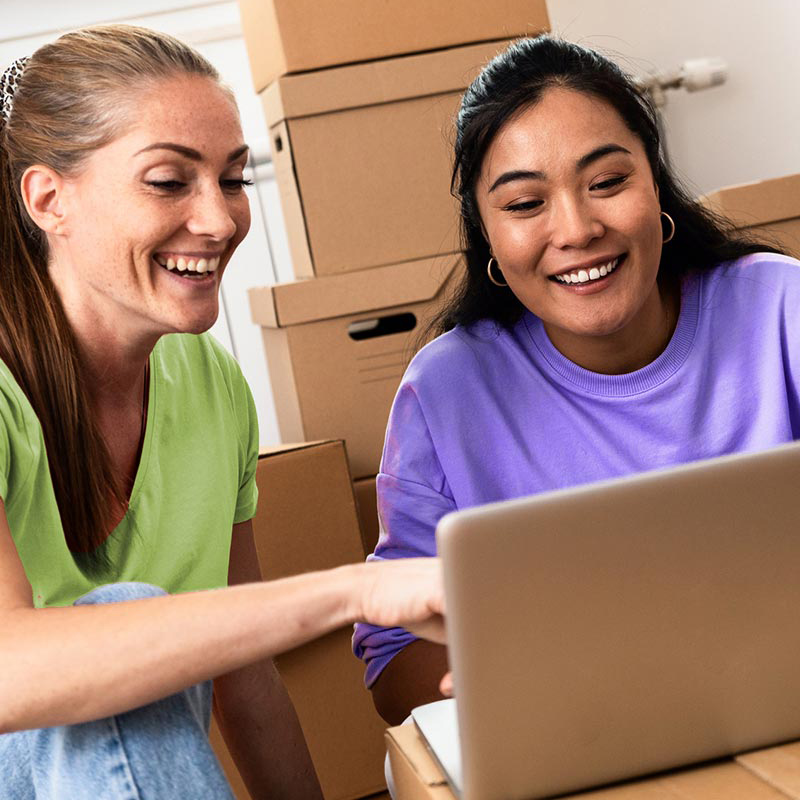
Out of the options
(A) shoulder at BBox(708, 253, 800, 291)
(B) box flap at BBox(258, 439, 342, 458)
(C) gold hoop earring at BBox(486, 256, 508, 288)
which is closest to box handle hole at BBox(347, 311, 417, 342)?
(B) box flap at BBox(258, 439, 342, 458)

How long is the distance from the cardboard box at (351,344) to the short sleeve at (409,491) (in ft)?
2.09

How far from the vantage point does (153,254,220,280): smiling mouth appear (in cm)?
101

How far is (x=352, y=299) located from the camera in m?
1.76

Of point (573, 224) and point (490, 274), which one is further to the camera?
point (490, 274)

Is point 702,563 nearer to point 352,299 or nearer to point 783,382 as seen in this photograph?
point 783,382

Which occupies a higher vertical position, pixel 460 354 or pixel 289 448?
pixel 460 354

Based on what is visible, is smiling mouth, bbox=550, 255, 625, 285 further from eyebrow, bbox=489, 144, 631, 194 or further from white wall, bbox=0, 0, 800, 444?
white wall, bbox=0, 0, 800, 444

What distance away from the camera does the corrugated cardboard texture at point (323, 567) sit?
165 cm

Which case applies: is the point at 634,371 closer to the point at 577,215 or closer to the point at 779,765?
the point at 577,215

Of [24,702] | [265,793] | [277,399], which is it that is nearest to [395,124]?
[277,399]

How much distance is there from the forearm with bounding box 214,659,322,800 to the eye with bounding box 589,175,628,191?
555 millimetres

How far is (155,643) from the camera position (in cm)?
71

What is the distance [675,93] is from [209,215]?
162 cm

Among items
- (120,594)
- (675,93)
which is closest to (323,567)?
(120,594)
